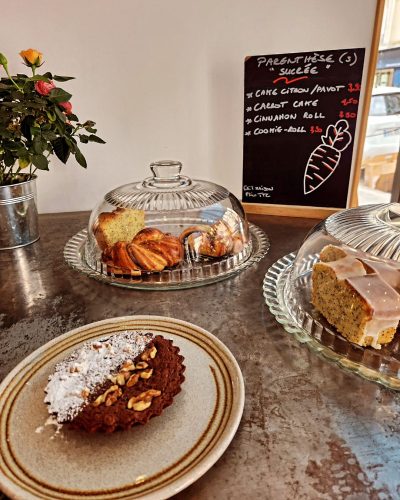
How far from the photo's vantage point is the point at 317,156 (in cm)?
132

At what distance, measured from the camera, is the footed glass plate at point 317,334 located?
624 mm

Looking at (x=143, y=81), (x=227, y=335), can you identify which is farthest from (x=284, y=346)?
(x=143, y=81)

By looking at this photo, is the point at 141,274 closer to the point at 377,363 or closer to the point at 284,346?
the point at 284,346

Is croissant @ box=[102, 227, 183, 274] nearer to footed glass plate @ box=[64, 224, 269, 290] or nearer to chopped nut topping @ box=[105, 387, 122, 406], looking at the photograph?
footed glass plate @ box=[64, 224, 269, 290]

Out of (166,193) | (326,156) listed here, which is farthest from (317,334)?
(326,156)

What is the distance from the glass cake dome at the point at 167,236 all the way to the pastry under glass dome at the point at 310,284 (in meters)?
0.16

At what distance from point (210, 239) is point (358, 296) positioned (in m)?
0.44

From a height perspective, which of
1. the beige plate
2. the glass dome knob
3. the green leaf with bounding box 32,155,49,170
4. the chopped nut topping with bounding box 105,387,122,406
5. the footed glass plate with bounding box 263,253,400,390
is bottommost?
the footed glass plate with bounding box 263,253,400,390

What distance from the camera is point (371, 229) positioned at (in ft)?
2.57

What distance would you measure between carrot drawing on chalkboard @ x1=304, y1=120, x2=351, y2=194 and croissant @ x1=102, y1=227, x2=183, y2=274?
587mm

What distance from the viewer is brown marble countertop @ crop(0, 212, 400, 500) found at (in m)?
0.46

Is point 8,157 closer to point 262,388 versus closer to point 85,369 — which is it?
point 85,369

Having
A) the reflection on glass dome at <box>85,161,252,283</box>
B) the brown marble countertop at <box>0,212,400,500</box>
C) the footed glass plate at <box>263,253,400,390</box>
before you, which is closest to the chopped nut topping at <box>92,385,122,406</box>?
the brown marble countertop at <box>0,212,400,500</box>

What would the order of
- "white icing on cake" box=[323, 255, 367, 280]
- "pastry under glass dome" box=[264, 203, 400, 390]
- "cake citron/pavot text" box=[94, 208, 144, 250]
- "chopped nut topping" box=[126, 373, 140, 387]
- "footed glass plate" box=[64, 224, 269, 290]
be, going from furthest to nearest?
"cake citron/pavot text" box=[94, 208, 144, 250], "footed glass plate" box=[64, 224, 269, 290], "white icing on cake" box=[323, 255, 367, 280], "pastry under glass dome" box=[264, 203, 400, 390], "chopped nut topping" box=[126, 373, 140, 387]
